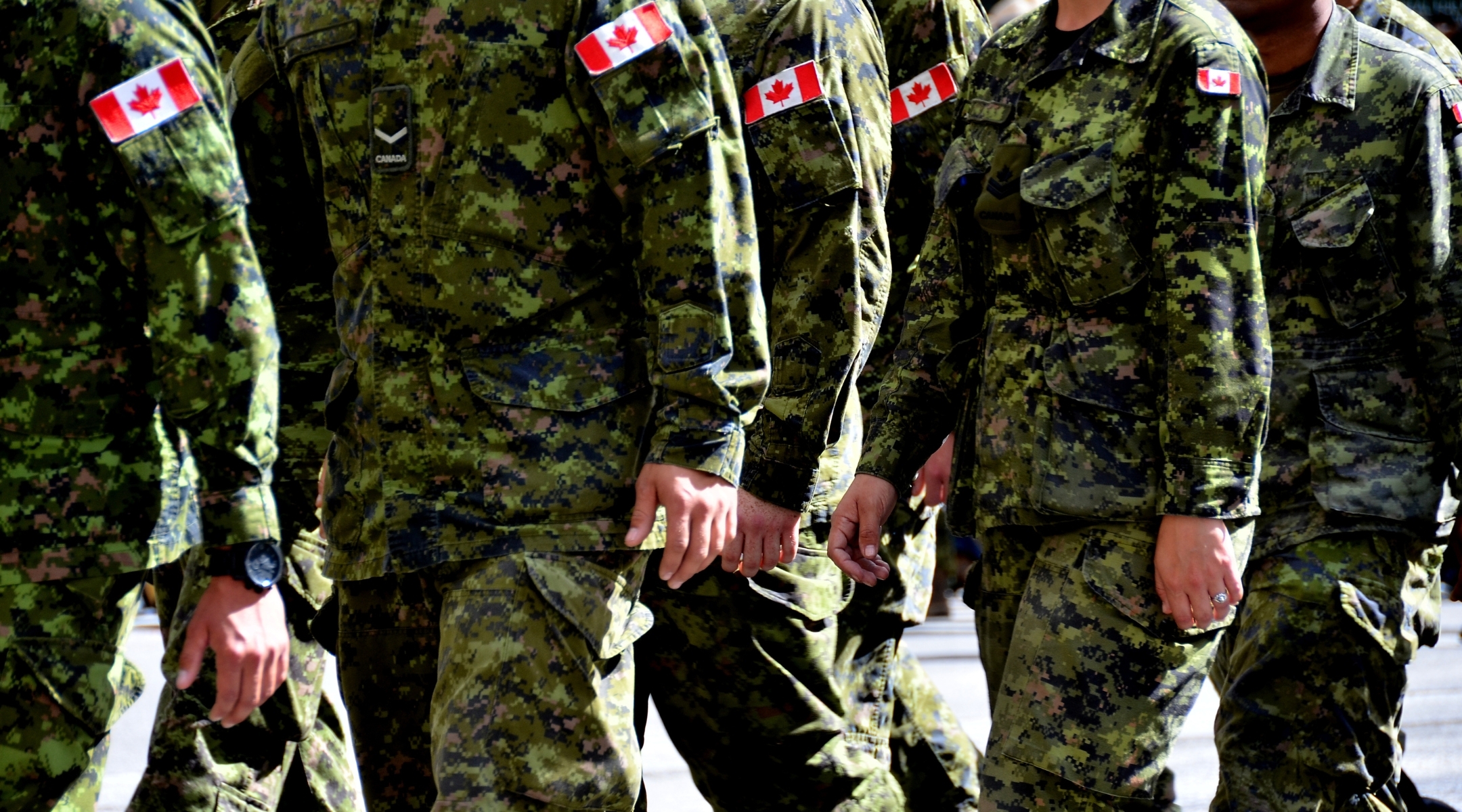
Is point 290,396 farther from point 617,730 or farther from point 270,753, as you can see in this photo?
point 617,730

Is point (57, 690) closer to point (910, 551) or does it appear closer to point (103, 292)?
point (103, 292)

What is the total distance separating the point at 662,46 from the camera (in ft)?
9.78

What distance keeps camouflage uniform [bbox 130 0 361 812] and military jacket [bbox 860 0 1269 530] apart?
1.18 metres

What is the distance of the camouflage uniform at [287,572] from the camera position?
342cm

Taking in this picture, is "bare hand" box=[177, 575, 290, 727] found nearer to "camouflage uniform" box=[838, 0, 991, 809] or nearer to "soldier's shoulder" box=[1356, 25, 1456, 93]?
"camouflage uniform" box=[838, 0, 991, 809]

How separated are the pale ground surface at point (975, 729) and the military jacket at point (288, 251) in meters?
1.53

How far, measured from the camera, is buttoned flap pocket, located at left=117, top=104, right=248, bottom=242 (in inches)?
106

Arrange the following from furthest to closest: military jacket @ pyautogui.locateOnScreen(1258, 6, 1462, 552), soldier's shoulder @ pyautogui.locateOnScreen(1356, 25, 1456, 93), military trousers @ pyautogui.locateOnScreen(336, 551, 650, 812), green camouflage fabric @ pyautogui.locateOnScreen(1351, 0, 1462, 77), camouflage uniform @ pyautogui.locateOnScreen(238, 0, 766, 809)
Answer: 1. green camouflage fabric @ pyautogui.locateOnScreen(1351, 0, 1462, 77)
2. soldier's shoulder @ pyautogui.locateOnScreen(1356, 25, 1456, 93)
3. military jacket @ pyautogui.locateOnScreen(1258, 6, 1462, 552)
4. camouflage uniform @ pyautogui.locateOnScreen(238, 0, 766, 809)
5. military trousers @ pyautogui.locateOnScreen(336, 551, 650, 812)

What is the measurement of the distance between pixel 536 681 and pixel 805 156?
1.35m

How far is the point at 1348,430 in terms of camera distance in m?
3.92

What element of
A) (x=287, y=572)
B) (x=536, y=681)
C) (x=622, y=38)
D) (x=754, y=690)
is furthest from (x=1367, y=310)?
(x=287, y=572)

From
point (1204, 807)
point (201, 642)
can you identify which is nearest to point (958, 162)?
point (201, 642)

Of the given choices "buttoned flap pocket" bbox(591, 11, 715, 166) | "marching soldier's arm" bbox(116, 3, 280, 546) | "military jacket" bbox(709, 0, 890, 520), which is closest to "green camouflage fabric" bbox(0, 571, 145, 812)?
"marching soldier's arm" bbox(116, 3, 280, 546)

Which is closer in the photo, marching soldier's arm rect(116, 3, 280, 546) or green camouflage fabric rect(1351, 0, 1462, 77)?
marching soldier's arm rect(116, 3, 280, 546)
